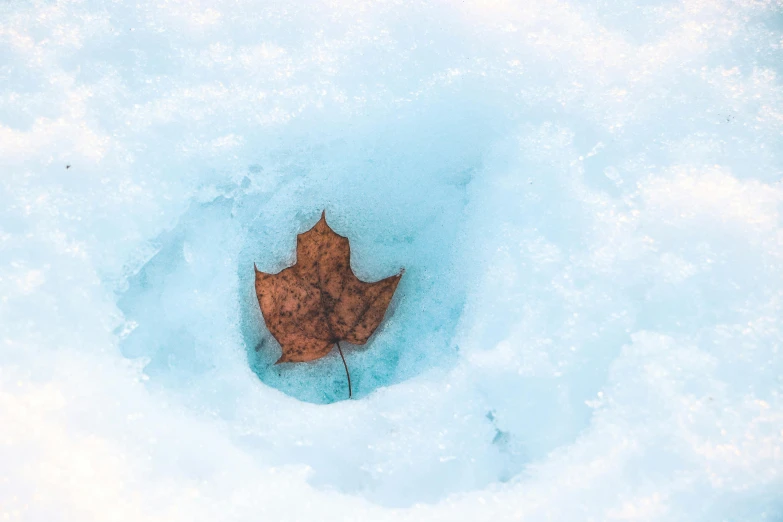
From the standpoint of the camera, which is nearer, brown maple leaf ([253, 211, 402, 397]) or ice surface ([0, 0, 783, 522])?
ice surface ([0, 0, 783, 522])

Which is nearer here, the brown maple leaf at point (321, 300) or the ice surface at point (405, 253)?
the ice surface at point (405, 253)

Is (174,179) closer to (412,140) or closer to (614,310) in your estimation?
(412,140)

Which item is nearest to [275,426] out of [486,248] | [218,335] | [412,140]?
[218,335]

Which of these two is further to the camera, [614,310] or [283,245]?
[283,245]
